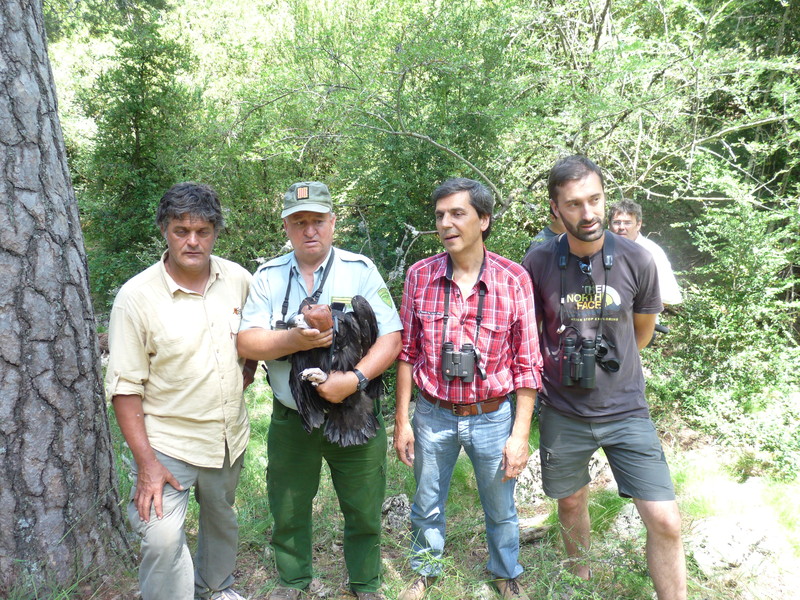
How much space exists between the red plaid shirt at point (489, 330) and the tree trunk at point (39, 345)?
166cm

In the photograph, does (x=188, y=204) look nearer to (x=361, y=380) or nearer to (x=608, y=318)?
(x=361, y=380)

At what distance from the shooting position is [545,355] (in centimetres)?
271

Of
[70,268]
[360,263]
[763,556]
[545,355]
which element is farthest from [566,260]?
[70,268]

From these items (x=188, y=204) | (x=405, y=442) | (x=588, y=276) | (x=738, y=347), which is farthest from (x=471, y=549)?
(x=738, y=347)

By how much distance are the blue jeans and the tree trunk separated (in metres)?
1.62

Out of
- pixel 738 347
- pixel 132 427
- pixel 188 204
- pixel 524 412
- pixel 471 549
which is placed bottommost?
pixel 471 549

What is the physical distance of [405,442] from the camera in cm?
268

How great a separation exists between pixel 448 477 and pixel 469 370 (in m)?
0.67

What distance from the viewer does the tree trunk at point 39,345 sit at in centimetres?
226

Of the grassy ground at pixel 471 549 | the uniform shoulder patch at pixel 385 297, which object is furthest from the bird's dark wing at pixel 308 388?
the grassy ground at pixel 471 549

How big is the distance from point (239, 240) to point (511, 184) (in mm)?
4317

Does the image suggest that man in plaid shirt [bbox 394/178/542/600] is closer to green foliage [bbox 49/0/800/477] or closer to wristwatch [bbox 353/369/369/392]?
wristwatch [bbox 353/369/369/392]

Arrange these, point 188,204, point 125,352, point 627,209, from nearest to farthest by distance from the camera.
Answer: point 125,352, point 188,204, point 627,209

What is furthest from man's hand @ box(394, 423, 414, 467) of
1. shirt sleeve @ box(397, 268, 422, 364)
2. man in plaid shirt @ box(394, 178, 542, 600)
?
shirt sleeve @ box(397, 268, 422, 364)
